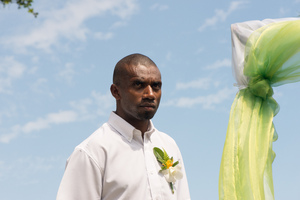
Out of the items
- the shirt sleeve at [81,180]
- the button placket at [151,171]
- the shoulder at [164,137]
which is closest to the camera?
the shirt sleeve at [81,180]

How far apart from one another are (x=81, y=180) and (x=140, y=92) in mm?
776

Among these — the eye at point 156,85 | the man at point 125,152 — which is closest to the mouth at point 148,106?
the man at point 125,152

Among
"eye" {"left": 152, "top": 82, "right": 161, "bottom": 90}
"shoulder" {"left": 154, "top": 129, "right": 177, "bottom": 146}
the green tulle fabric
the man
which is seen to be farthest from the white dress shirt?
the green tulle fabric

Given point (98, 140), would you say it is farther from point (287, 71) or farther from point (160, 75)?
point (287, 71)

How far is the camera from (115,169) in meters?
3.38

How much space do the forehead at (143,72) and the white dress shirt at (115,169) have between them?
37 centimetres

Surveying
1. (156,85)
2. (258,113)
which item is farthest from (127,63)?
(258,113)

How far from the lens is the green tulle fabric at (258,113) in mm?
3338

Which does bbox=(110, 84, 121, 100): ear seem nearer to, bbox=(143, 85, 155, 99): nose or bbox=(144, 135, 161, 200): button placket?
bbox=(143, 85, 155, 99): nose

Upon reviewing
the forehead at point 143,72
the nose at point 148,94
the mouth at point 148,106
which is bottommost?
the mouth at point 148,106

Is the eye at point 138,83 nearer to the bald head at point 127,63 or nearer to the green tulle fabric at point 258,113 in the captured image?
the bald head at point 127,63

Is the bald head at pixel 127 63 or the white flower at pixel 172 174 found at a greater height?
the bald head at pixel 127 63

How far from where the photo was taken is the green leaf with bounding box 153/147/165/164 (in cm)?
365

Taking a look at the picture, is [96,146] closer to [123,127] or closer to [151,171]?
[123,127]
